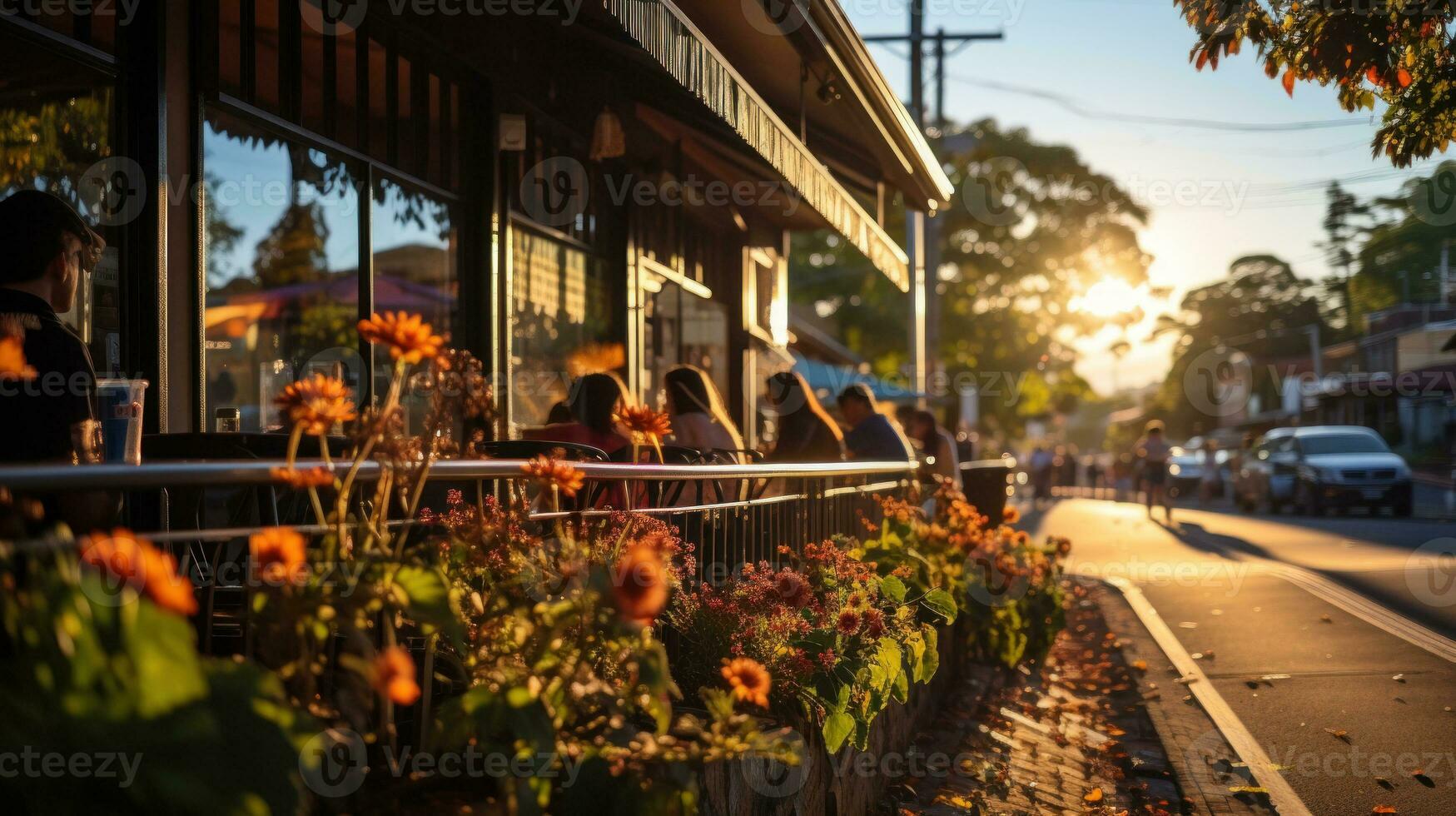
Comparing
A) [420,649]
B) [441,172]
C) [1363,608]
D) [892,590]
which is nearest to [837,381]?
[1363,608]

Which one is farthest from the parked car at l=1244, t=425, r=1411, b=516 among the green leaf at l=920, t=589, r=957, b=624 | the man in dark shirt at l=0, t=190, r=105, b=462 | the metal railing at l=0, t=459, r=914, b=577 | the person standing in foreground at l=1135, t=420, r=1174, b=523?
the man in dark shirt at l=0, t=190, r=105, b=462

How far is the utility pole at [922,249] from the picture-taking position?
60.7 ft

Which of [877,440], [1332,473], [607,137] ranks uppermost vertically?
[607,137]

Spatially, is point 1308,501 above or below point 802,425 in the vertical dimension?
below

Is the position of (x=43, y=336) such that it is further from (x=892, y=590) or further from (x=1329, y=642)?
(x=1329, y=642)

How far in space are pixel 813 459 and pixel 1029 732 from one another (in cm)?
221

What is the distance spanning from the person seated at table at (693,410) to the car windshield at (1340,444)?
22750 millimetres

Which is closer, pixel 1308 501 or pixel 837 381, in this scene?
pixel 837 381

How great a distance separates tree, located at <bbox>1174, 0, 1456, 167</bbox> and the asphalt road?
9.76 feet

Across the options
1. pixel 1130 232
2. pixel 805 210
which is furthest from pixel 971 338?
pixel 805 210

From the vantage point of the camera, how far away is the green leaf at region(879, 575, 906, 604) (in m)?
5.54

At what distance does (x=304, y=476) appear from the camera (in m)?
2.38

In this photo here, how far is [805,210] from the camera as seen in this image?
43.8 feet

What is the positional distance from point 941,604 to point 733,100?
2.57 m
